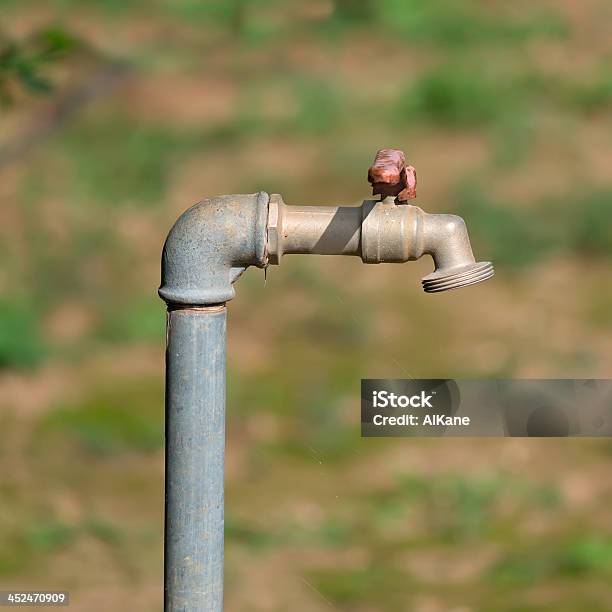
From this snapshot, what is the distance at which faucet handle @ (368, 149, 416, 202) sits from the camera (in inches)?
95.2

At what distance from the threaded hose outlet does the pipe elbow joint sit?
36 centimetres

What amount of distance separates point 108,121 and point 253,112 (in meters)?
1.11

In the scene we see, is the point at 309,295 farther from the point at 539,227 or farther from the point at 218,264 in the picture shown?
the point at 218,264

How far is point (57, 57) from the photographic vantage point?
146 inches

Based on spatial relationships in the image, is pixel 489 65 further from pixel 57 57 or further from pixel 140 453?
pixel 57 57

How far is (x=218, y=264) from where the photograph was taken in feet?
8.16

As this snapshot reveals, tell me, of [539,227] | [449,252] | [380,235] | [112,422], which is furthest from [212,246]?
[539,227]

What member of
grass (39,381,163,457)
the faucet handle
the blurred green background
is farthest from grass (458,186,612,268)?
the faucet handle

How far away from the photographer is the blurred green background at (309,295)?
5.01m

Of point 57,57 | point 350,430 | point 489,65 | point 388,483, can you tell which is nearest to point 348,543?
point 388,483

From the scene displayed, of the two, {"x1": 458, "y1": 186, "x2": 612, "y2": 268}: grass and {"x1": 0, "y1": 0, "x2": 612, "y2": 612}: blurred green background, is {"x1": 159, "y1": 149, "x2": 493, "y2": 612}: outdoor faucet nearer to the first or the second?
{"x1": 0, "y1": 0, "x2": 612, "y2": 612}: blurred green background

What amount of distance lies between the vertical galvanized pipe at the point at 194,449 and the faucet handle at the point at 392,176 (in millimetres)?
428

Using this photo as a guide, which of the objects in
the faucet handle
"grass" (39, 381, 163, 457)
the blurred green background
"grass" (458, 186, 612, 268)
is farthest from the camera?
"grass" (458, 186, 612, 268)

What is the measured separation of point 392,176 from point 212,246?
403 millimetres
